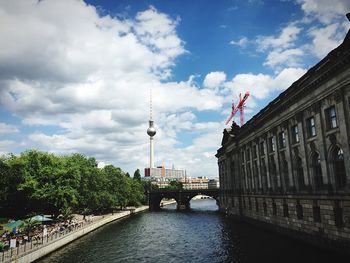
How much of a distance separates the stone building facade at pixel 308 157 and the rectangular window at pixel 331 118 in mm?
100

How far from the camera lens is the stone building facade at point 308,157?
103 feet

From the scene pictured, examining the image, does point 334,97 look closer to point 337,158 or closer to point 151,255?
point 337,158

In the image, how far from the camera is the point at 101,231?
6094cm

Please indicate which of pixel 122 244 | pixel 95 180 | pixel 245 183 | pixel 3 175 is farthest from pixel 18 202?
pixel 245 183

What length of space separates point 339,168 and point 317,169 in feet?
15.3

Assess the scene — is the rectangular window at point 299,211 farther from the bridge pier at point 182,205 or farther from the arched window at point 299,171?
the bridge pier at point 182,205

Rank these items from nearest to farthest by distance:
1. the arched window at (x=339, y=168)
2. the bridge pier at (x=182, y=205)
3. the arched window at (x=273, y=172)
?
the arched window at (x=339, y=168), the arched window at (x=273, y=172), the bridge pier at (x=182, y=205)

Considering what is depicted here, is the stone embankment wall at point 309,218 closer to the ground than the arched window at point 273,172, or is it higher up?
closer to the ground

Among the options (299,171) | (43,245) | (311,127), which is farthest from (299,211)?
(43,245)

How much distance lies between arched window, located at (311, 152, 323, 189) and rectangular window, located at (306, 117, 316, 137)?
2.44 metres

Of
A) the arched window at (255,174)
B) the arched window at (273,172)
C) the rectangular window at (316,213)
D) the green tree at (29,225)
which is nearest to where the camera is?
the rectangular window at (316,213)

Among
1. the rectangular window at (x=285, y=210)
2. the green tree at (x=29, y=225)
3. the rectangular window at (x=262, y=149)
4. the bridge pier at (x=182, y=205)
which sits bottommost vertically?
the bridge pier at (x=182, y=205)

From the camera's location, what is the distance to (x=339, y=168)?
33.0m

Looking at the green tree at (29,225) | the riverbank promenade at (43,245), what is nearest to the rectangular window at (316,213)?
the riverbank promenade at (43,245)
